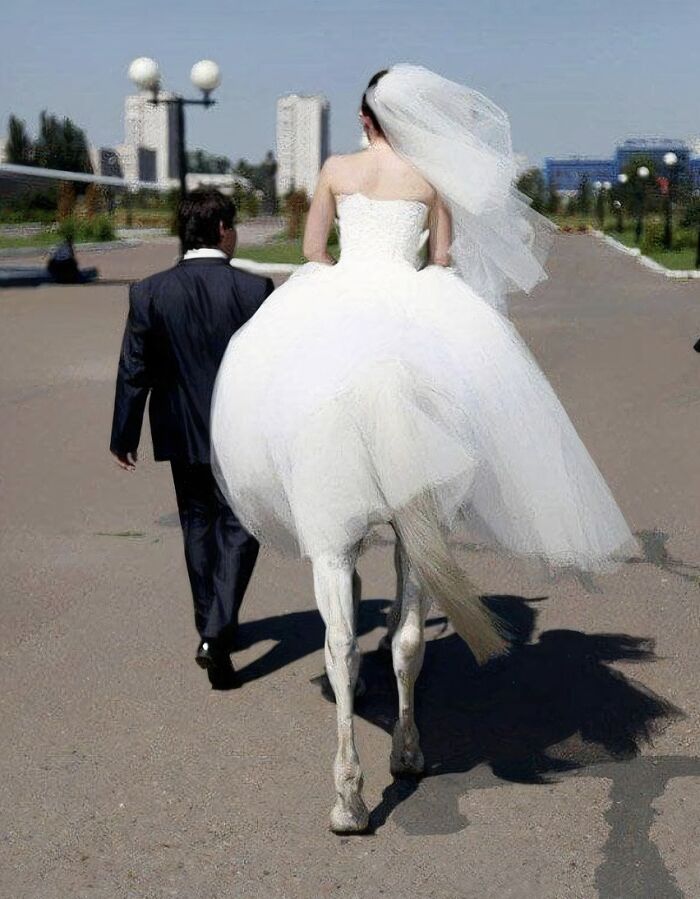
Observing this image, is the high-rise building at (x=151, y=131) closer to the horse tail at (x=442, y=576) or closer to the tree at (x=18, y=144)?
the tree at (x=18, y=144)

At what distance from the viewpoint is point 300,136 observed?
13338cm

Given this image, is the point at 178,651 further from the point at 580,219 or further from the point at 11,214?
the point at 580,219

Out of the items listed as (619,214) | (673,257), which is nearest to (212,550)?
(673,257)

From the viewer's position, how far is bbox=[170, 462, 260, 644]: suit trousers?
5.72 m

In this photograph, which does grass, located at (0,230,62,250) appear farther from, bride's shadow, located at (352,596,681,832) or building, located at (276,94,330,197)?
building, located at (276,94,330,197)

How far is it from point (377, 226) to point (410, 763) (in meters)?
1.81

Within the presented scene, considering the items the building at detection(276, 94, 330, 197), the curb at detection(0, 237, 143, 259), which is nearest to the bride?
the curb at detection(0, 237, 143, 259)

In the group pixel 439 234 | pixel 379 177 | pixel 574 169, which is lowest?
pixel 574 169

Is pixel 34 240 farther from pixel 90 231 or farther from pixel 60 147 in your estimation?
pixel 60 147

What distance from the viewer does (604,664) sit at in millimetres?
5973

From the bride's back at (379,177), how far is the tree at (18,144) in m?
87.0

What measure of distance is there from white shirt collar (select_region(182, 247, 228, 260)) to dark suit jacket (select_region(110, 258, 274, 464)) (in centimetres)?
2

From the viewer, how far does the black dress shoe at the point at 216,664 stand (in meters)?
5.58

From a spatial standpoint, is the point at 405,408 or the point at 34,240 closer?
the point at 405,408
